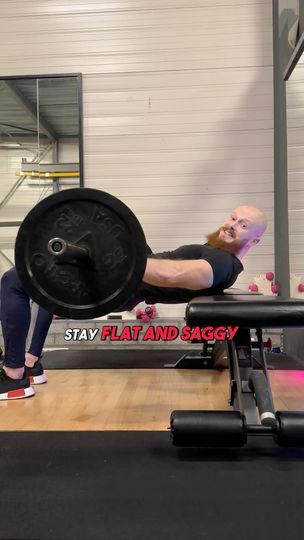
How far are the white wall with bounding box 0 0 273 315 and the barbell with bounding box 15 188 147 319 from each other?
243 centimetres

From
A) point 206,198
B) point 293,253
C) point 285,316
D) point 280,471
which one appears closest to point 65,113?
point 206,198

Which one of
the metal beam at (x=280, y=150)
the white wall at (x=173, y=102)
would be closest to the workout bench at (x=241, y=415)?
the metal beam at (x=280, y=150)

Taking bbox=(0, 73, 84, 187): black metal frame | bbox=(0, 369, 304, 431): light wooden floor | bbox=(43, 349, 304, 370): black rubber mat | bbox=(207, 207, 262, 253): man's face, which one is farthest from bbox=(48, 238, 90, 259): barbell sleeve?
Result: bbox=(0, 73, 84, 187): black metal frame

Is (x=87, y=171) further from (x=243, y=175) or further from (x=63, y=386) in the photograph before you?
(x=63, y=386)

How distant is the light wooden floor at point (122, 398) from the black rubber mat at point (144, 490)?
21cm

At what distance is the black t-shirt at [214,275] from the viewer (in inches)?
71.4

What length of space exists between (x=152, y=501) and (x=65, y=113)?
11.4 ft

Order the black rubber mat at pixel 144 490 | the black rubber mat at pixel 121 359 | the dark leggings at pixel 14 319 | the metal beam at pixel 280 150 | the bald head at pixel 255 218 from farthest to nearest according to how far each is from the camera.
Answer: the metal beam at pixel 280 150 < the black rubber mat at pixel 121 359 < the bald head at pixel 255 218 < the dark leggings at pixel 14 319 < the black rubber mat at pixel 144 490

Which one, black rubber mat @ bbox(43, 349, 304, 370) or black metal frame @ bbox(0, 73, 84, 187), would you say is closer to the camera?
black rubber mat @ bbox(43, 349, 304, 370)

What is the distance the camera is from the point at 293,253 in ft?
11.3

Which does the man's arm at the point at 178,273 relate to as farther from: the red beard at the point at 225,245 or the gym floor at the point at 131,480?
the gym floor at the point at 131,480

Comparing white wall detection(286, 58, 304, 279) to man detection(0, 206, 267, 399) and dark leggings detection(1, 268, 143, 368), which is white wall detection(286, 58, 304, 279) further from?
dark leggings detection(1, 268, 143, 368)

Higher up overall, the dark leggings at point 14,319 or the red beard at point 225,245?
the red beard at point 225,245

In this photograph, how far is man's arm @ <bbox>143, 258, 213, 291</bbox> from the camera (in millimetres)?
1630
